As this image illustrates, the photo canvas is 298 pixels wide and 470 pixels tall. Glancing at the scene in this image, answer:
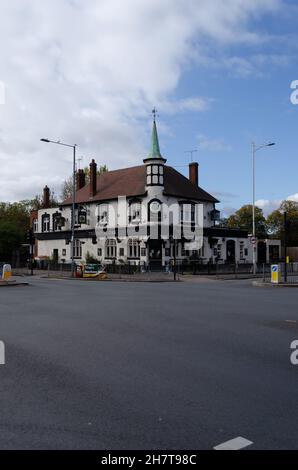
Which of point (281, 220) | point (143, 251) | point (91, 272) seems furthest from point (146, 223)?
point (281, 220)

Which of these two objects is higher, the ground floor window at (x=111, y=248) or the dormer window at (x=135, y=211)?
the dormer window at (x=135, y=211)

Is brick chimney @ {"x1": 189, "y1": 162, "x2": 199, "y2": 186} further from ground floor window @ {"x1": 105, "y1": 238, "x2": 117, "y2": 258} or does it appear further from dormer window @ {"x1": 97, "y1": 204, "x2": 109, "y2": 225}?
ground floor window @ {"x1": 105, "y1": 238, "x2": 117, "y2": 258}

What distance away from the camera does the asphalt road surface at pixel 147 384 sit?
4.48 metres

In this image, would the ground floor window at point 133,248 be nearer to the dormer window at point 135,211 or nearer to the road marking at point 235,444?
the dormer window at point 135,211

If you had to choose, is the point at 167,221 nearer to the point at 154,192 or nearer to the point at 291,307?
the point at 154,192

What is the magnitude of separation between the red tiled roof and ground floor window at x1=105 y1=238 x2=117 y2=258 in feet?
15.9

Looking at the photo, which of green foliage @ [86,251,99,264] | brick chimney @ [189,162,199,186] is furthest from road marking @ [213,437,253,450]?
brick chimney @ [189,162,199,186]

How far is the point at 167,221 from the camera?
47031 mm

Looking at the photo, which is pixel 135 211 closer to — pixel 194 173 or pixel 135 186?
pixel 135 186

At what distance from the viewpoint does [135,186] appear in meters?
49.0

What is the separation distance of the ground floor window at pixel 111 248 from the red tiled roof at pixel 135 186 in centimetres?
485

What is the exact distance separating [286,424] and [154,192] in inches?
1659

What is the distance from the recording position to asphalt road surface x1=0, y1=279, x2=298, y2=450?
4480mm

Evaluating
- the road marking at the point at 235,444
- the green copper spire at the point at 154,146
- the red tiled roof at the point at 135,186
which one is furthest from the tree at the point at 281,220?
the road marking at the point at 235,444
